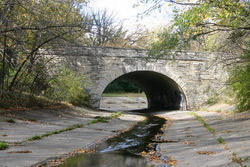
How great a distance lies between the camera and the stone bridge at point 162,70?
17.3m

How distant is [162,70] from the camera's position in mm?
18344

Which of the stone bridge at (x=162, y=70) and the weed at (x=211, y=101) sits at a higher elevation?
the stone bridge at (x=162, y=70)

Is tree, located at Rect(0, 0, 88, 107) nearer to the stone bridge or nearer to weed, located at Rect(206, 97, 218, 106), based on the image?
the stone bridge

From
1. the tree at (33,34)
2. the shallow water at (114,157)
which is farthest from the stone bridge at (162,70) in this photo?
the shallow water at (114,157)

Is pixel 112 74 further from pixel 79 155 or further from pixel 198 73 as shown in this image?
pixel 79 155

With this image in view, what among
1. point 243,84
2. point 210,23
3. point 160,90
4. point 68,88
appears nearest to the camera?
point 210,23

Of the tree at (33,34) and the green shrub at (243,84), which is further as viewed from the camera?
the green shrub at (243,84)

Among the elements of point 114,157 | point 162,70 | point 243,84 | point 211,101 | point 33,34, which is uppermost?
point 33,34

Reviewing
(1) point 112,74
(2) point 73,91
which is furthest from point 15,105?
(1) point 112,74

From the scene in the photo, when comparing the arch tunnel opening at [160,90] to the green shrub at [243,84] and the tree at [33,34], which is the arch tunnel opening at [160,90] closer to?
the green shrub at [243,84]

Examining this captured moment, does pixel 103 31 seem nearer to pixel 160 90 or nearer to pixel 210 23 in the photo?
pixel 210 23

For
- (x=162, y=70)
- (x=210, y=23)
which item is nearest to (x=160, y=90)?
(x=162, y=70)

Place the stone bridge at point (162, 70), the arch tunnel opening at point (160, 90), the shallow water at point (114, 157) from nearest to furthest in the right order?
the shallow water at point (114, 157), the stone bridge at point (162, 70), the arch tunnel opening at point (160, 90)

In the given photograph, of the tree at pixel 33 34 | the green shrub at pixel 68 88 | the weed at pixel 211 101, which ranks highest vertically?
the tree at pixel 33 34
